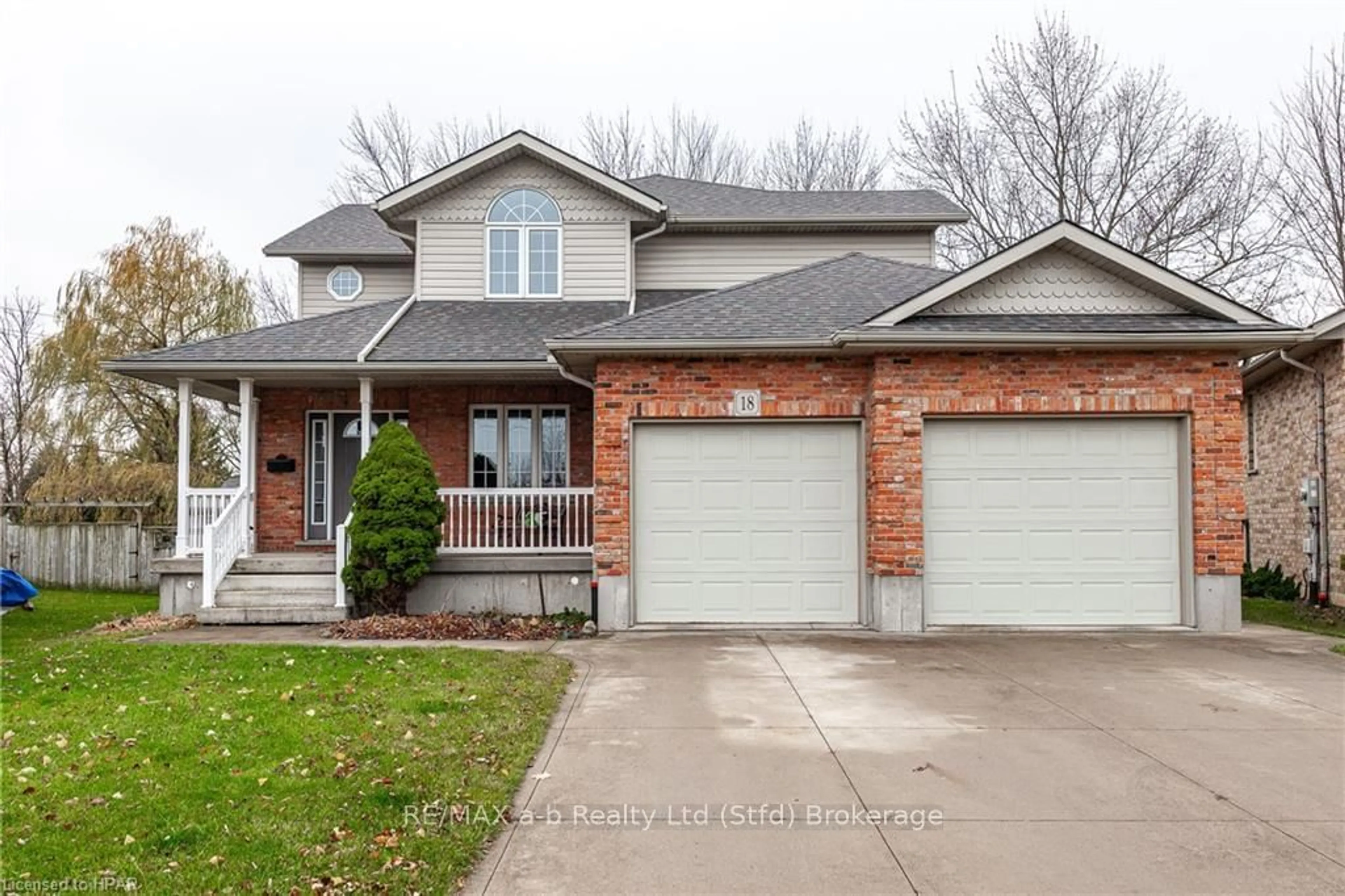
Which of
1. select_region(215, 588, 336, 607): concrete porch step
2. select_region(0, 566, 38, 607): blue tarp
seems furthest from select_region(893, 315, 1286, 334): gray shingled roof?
select_region(0, 566, 38, 607): blue tarp

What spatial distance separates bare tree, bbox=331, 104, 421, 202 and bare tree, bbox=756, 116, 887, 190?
11667 mm

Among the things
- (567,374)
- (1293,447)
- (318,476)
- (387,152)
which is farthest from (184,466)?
(387,152)

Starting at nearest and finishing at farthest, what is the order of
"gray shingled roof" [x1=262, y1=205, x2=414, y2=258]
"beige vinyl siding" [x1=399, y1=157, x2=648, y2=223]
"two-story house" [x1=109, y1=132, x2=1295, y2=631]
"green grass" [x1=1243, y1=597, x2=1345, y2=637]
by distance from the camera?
"two-story house" [x1=109, y1=132, x2=1295, y2=631] → "green grass" [x1=1243, y1=597, x2=1345, y2=637] → "beige vinyl siding" [x1=399, y1=157, x2=648, y2=223] → "gray shingled roof" [x1=262, y1=205, x2=414, y2=258]

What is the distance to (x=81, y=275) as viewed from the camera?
20.9m

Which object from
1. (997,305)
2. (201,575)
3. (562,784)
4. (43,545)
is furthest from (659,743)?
(43,545)

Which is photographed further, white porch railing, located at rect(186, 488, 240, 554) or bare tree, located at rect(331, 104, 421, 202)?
bare tree, located at rect(331, 104, 421, 202)

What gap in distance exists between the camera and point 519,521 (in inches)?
484

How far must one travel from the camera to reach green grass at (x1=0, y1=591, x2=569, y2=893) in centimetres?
363

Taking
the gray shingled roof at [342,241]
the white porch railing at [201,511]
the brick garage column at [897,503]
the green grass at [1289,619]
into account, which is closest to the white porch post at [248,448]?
the white porch railing at [201,511]

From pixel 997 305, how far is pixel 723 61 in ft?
77.3

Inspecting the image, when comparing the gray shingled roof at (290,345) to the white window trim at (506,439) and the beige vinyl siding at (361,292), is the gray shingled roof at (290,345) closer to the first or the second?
the white window trim at (506,439)

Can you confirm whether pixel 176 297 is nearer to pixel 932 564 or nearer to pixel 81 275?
pixel 81 275

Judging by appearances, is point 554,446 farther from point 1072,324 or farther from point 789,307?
point 1072,324

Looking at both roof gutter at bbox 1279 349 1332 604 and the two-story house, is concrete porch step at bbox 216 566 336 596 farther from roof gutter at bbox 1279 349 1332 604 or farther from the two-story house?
roof gutter at bbox 1279 349 1332 604
